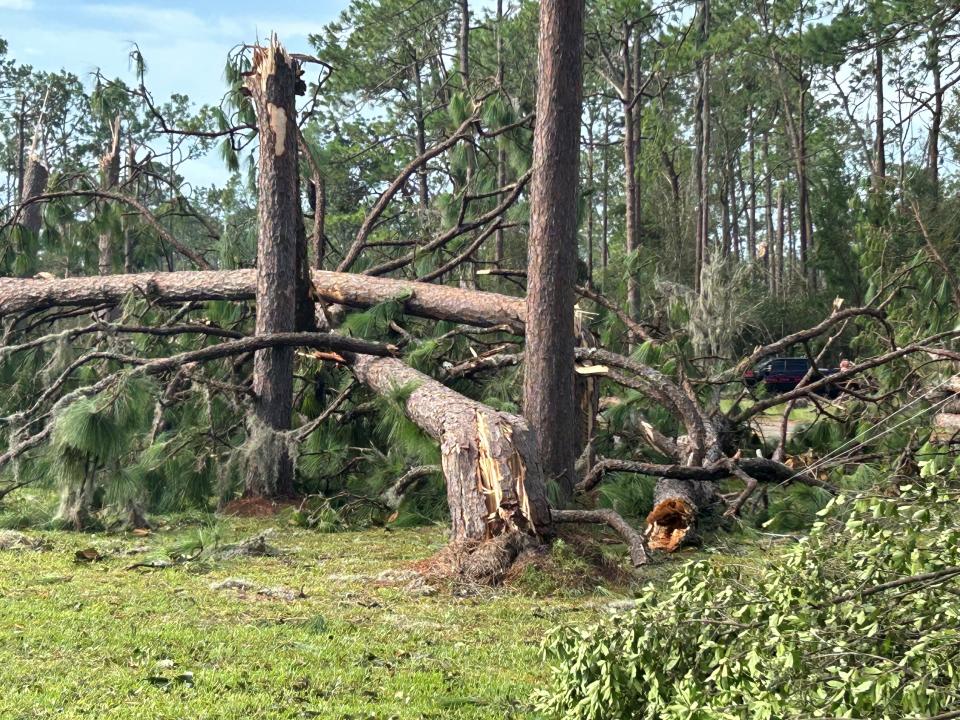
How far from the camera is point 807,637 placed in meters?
2.44

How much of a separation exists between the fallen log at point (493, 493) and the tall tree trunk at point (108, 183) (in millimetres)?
6127

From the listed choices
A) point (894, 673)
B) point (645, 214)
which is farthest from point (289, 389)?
point (645, 214)

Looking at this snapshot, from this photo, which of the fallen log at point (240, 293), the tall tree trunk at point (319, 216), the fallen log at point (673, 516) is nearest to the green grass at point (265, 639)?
the fallen log at point (673, 516)

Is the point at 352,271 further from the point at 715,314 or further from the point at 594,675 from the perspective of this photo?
the point at 715,314

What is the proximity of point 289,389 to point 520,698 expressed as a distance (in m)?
4.99

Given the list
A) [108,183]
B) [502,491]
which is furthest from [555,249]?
[108,183]

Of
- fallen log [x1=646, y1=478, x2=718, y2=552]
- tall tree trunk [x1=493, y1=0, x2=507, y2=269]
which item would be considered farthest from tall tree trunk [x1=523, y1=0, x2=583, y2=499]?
tall tree trunk [x1=493, y1=0, x2=507, y2=269]

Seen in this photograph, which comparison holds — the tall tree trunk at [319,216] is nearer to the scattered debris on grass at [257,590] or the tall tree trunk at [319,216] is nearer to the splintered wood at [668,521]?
the splintered wood at [668,521]

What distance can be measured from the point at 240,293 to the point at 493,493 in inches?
173

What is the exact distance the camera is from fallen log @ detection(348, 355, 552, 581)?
17.8 ft

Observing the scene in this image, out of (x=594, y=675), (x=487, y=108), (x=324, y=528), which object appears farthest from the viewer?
(x=487, y=108)

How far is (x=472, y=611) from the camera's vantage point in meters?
4.83

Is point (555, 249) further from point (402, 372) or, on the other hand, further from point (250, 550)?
point (250, 550)

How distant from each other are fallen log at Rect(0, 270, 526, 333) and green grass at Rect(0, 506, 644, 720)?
2.97m
